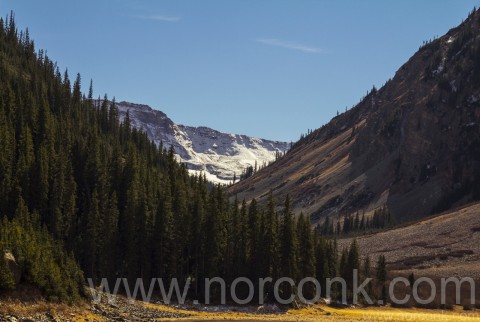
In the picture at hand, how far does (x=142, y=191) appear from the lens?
10650cm

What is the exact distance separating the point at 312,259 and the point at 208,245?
19.3 metres

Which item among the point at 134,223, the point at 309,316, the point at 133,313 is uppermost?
the point at 134,223

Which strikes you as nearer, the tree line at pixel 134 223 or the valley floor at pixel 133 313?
the valley floor at pixel 133 313

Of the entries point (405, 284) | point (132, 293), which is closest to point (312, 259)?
point (132, 293)

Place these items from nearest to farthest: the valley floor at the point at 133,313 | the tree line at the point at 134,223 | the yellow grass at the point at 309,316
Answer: the valley floor at the point at 133,313 → the yellow grass at the point at 309,316 → the tree line at the point at 134,223

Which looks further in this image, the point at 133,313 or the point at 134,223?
the point at 134,223

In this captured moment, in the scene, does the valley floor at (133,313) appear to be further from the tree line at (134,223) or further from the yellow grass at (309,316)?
the tree line at (134,223)

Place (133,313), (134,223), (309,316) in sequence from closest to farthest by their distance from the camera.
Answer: (133,313), (309,316), (134,223)

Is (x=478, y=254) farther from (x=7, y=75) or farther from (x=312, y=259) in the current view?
(x=7, y=75)

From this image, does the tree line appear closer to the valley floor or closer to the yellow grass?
the yellow grass

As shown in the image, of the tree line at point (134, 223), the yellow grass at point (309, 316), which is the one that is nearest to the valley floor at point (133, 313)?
the yellow grass at point (309, 316)

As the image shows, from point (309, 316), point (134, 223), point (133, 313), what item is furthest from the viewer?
point (134, 223)

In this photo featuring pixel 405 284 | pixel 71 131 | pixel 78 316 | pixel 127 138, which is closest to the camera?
pixel 78 316

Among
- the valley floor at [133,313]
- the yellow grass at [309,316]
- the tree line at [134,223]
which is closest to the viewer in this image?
the valley floor at [133,313]
